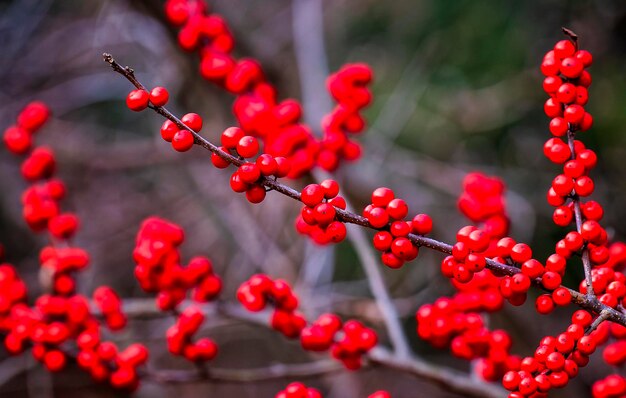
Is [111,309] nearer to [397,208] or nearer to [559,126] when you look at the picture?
[397,208]

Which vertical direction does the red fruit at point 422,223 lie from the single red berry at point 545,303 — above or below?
above

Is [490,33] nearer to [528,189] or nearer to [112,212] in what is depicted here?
[528,189]

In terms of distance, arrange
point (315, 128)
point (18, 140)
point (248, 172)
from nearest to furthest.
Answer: point (248, 172) < point (18, 140) < point (315, 128)

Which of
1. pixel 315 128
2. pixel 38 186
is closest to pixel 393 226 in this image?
pixel 38 186

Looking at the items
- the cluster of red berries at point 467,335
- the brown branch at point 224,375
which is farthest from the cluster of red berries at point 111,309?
the cluster of red berries at point 467,335

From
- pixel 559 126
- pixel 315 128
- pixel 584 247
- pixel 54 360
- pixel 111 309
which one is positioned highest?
pixel 315 128

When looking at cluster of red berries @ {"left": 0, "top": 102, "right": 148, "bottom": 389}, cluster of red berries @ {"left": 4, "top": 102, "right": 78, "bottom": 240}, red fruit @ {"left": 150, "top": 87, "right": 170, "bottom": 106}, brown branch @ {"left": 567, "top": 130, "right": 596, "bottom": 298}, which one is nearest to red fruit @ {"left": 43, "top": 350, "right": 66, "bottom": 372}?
cluster of red berries @ {"left": 0, "top": 102, "right": 148, "bottom": 389}

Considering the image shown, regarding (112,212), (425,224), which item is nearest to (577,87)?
(425,224)

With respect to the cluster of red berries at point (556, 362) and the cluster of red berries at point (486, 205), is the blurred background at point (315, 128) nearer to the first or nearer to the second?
the cluster of red berries at point (486, 205)

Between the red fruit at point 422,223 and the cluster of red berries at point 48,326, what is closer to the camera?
the red fruit at point 422,223
